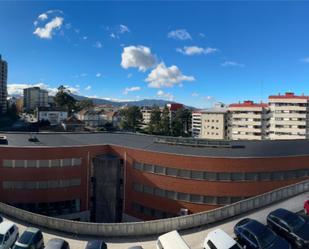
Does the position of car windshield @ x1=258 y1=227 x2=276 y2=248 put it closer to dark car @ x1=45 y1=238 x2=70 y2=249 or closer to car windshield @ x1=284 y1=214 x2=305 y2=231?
car windshield @ x1=284 y1=214 x2=305 y2=231

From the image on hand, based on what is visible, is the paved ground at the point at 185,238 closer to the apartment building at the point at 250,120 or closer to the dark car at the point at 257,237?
the dark car at the point at 257,237

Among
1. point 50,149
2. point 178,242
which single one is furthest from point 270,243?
point 50,149

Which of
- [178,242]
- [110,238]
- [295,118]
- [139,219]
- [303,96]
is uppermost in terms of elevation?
[303,96]

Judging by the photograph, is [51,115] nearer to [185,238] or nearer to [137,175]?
[137,175]

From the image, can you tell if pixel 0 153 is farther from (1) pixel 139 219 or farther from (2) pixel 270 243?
(2) pixel 270 243

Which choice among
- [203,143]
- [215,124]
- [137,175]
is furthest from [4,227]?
[215,124]

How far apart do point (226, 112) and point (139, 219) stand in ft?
318

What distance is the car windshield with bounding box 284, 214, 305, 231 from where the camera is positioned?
57.8 feet

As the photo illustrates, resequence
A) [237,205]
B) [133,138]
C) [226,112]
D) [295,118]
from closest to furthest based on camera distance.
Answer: [237,205] → [133,138] → [295,118] → [226,112]

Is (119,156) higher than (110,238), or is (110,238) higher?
(119,156)

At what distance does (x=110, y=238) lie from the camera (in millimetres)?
21141

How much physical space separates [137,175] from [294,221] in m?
19.4

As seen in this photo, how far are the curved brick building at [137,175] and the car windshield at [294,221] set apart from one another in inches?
512

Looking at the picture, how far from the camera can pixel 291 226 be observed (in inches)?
695
